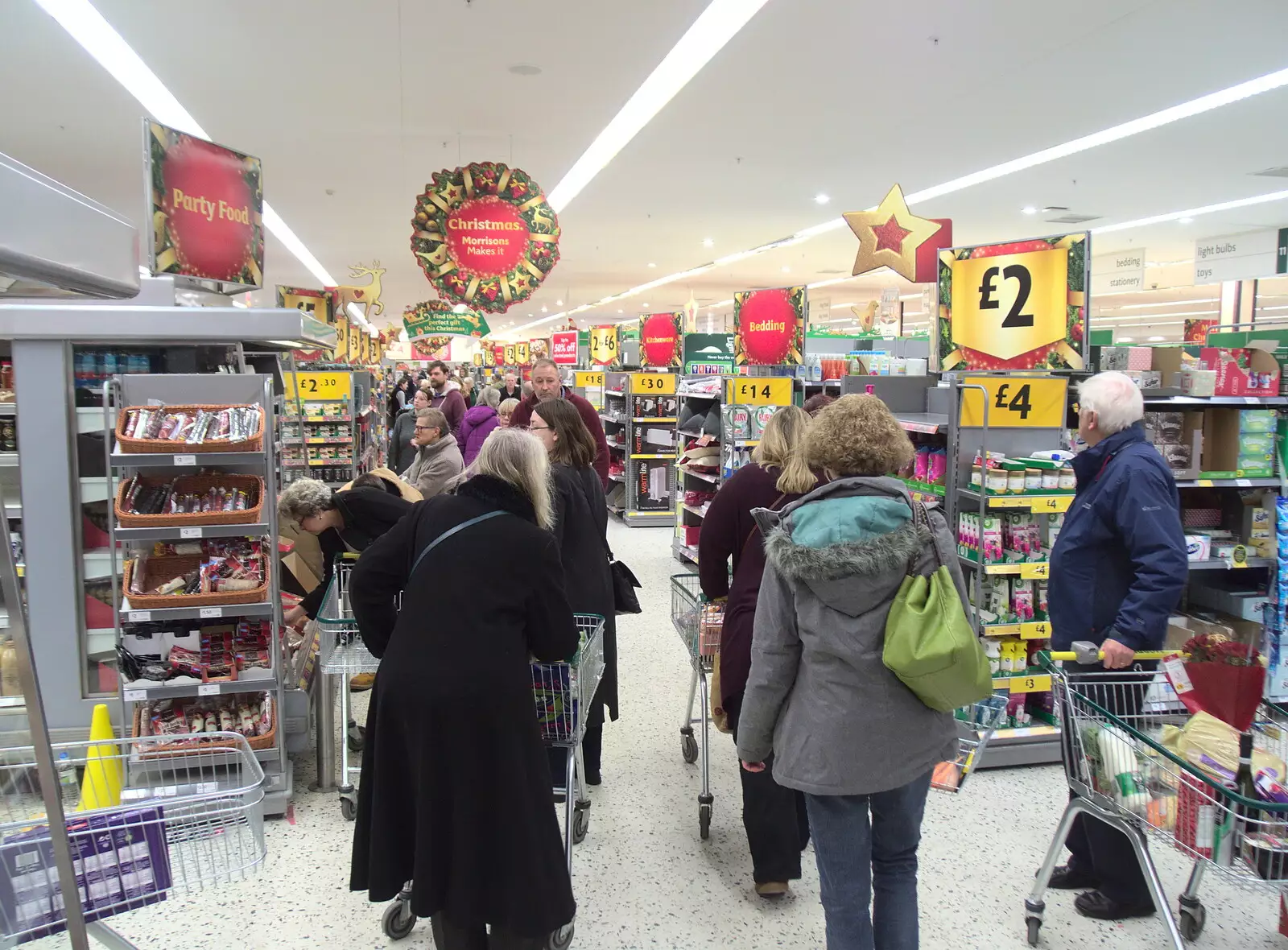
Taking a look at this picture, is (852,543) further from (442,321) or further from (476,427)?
(442,321)

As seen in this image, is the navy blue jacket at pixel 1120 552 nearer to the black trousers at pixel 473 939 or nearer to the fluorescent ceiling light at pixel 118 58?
the black trousers at pixel 473 939

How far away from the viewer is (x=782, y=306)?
302 inches

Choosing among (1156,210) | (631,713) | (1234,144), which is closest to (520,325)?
(1156,210)

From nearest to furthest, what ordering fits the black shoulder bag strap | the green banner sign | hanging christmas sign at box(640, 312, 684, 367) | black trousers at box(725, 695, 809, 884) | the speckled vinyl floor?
the black shoulder bag strap → the speckled vinyl floor → black trousers at box(725, 695, 809, 884) → the green banner sign → hanging christmas sign at box(640, 312, 684, 367)

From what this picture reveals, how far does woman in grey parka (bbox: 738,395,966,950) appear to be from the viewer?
2.02 m

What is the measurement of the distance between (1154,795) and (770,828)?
3.95 ft

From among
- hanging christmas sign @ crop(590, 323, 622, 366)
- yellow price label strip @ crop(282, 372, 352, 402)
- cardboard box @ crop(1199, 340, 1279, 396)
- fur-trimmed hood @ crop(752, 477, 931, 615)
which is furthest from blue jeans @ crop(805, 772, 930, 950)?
hanging christmas sign @ crop(590, 323, 622, 366)

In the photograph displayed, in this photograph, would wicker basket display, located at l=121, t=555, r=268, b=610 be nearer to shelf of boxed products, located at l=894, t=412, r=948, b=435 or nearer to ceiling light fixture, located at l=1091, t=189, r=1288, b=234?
shelf of boxed products, located at l=894, t=412, r=948, b=435

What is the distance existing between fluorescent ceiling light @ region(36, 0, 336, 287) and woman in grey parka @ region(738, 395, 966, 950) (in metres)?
6.14

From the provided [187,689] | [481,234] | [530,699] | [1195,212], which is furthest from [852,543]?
[1195,212]

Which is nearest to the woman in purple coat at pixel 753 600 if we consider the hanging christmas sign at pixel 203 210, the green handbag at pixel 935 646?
the green handbag at pixel 935 646

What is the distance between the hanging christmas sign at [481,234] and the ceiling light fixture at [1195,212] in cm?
820

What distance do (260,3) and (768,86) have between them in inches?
164

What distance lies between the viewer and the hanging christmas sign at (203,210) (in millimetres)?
3770
